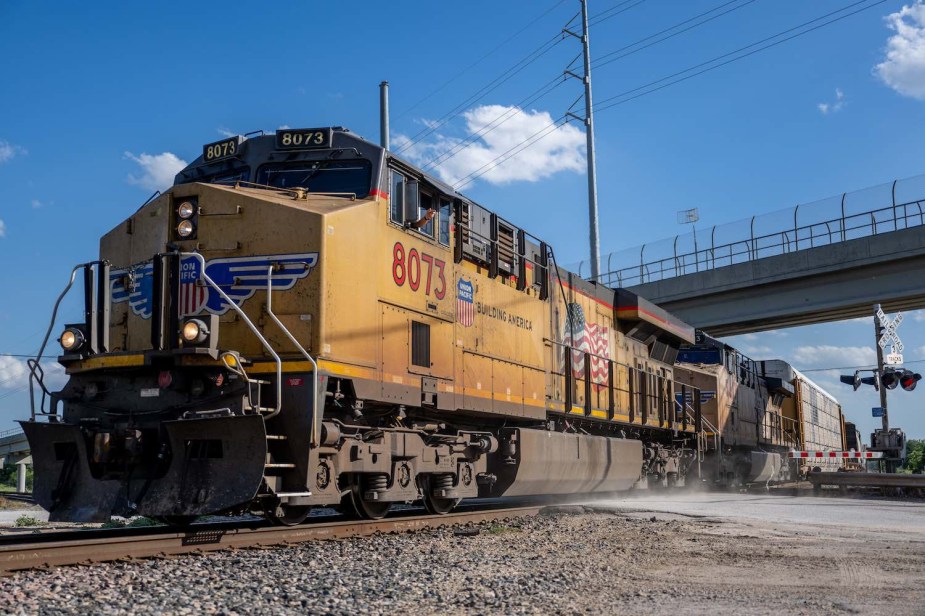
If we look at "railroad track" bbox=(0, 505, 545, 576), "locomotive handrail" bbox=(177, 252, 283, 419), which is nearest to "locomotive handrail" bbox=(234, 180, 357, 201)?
"locomotive handrail" bbox=(177, 252, 283, 419)

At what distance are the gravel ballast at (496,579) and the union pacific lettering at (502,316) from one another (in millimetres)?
2907

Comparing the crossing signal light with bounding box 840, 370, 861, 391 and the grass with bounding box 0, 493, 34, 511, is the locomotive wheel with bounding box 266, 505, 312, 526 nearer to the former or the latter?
the grass with bounding box 0, 493, 34, 511

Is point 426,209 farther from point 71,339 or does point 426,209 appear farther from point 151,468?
point 151,468

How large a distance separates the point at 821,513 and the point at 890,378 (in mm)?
15191

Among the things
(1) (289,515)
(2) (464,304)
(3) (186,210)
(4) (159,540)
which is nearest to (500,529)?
(1) (289,515)

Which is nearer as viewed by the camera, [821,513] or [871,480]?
[821,513]

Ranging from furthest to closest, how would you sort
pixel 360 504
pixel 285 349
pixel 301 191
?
pixel 360 504
pixel 301 191
pixel 285 349

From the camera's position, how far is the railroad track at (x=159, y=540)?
5926mm

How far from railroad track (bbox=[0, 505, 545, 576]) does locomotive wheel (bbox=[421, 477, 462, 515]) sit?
0.61m

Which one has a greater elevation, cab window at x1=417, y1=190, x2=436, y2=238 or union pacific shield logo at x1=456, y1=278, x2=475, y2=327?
cab window at x1=417, y1=190, x2=436, y2=238

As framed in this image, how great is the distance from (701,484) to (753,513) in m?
7.60

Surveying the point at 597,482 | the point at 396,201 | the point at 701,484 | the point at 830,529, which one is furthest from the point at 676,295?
the point at 396,201

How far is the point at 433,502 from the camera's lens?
985 cm

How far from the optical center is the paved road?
33.9 feet
